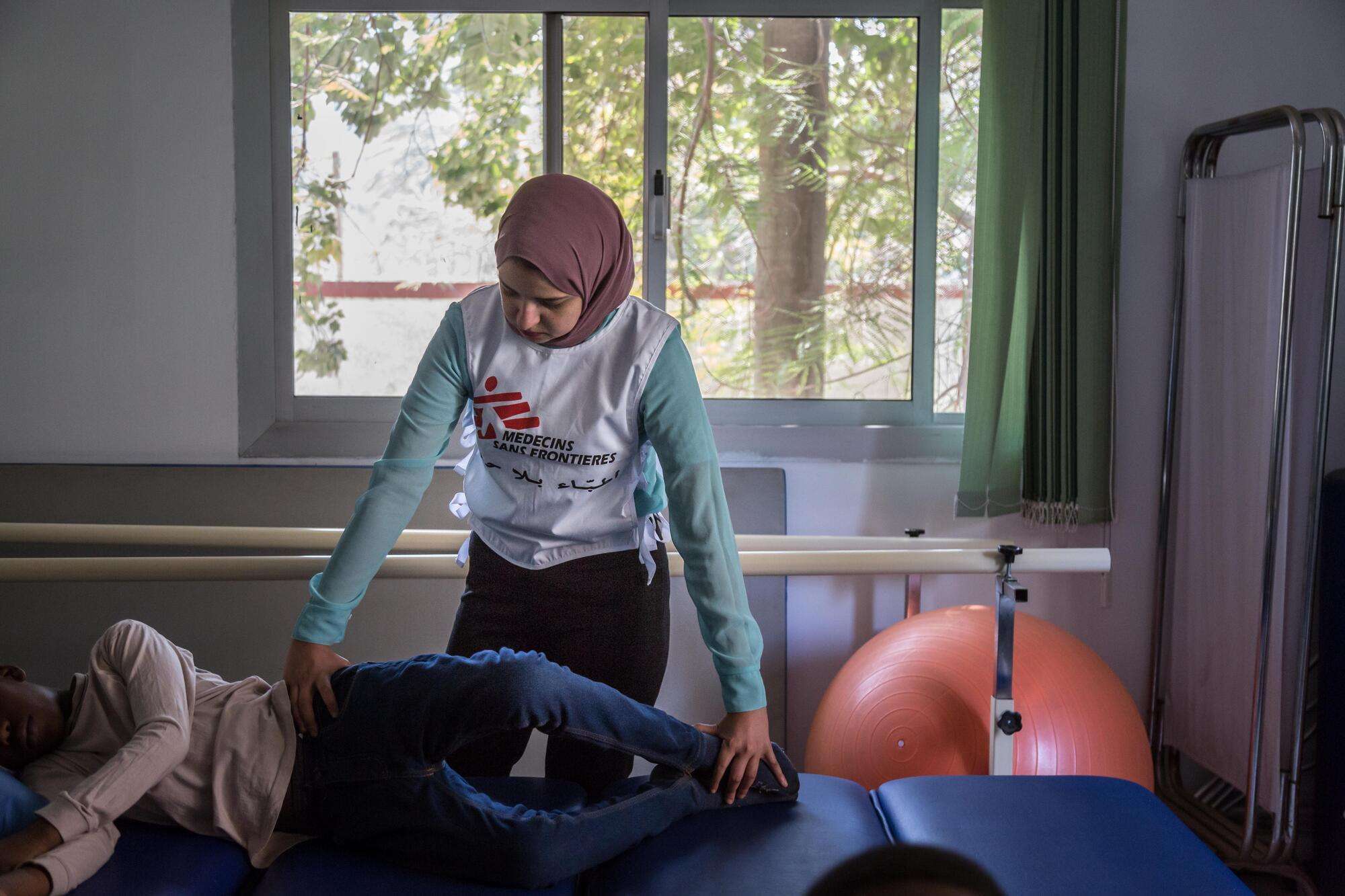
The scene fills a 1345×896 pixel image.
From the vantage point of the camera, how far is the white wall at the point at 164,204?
97.5 inches

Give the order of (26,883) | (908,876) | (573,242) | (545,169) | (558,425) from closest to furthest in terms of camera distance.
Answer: (908,876) → (26,883) → (573,242) → (558,425) → (545,169)

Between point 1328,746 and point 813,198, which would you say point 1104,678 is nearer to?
point 1328,746

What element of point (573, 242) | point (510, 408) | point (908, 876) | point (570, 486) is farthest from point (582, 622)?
point (908, 876)

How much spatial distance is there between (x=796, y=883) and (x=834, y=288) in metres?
1.69

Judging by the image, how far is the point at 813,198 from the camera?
2.62m

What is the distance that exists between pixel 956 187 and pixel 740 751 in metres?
1.75

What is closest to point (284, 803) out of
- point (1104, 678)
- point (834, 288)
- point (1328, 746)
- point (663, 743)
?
point (663, 743)

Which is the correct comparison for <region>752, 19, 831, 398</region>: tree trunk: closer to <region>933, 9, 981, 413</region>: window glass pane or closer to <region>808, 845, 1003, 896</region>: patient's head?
<region>933, 9, 981, 413</region>: window glass pane

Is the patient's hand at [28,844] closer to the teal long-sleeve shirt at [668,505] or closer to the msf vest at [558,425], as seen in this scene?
the teal long-sleeve shirt at [668,505]

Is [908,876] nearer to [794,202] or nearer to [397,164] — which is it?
[794,202]

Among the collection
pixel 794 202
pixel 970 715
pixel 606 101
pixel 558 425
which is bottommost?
pixel 970 715

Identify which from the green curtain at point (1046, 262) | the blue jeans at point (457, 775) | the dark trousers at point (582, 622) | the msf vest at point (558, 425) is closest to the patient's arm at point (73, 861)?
the blue jeans at point (457, 775)

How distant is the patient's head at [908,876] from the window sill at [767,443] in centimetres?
182

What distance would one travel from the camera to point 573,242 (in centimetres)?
134
